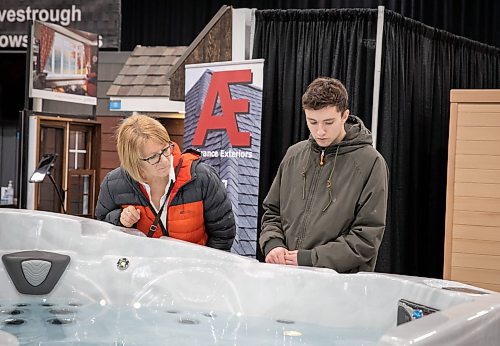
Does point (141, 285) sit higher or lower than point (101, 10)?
lower

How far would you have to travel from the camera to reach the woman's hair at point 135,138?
9.58 feet

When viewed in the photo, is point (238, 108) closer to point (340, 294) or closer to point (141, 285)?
point (141, 285)

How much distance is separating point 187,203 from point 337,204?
0.61 metres

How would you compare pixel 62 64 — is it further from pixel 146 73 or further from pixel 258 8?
pixel 258 8

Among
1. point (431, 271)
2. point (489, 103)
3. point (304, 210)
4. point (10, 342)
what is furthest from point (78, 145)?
point (10, 342)

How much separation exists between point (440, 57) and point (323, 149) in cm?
289

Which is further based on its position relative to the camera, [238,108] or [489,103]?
[238,108]

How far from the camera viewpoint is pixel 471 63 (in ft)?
19.0

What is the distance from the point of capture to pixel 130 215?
3068mm

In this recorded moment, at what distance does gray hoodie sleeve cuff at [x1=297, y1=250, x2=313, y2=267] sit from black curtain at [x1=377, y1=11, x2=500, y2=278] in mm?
2068

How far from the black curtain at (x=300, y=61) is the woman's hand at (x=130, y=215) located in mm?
1953

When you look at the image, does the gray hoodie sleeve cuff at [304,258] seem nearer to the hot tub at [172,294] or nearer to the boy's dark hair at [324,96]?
the hot tub at [172,294]

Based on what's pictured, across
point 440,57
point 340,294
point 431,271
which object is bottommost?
point 431,271

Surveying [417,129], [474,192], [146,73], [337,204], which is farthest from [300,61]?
[146,73]
